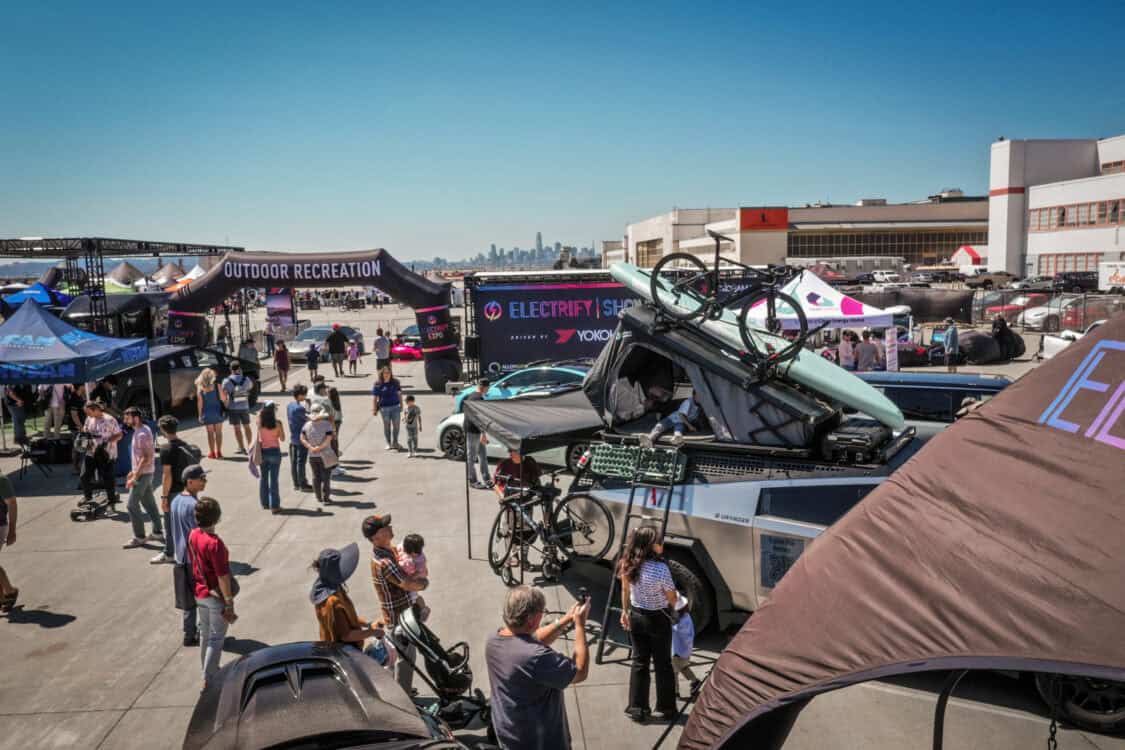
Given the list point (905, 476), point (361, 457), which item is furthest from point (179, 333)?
point (905, 476)

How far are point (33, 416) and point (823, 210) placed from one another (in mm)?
88404

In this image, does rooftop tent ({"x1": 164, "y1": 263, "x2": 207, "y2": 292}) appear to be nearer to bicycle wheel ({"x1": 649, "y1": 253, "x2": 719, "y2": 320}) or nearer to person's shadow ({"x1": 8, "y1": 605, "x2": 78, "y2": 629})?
person's shadow ({"x1": 8, "y1": 605, "x2": 78, "y2": 629})

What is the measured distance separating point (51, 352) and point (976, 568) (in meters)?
14.4

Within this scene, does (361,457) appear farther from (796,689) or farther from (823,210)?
Result: (823,210)

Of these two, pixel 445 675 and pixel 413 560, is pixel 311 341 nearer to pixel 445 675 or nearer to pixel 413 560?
pixel 413 560

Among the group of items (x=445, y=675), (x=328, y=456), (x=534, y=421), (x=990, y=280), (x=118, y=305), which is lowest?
(x=445, y=675)

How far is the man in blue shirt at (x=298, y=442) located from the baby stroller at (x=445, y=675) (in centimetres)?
674

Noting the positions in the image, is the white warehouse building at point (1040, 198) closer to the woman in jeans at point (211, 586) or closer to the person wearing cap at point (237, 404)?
the person wearing cap at point (237, 404)

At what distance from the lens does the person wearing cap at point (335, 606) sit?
526cm

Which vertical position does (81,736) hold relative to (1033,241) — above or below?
below

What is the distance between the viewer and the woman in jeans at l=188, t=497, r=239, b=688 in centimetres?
629

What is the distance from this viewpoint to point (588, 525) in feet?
24.5

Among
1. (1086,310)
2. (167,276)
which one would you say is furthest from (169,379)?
(167,276)

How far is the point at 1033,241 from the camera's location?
59.9 metres
